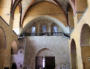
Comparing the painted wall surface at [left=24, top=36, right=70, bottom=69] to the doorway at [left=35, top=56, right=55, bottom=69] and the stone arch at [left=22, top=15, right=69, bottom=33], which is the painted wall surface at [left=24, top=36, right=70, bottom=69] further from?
the doorway at [left=35, top=56, right=55, bottom=69]

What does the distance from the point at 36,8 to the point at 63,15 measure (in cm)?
351

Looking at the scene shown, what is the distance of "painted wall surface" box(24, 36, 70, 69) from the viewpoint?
15.3 meters

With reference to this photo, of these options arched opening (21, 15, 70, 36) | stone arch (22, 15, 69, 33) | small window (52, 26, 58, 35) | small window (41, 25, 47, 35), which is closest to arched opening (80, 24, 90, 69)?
stone arch (22, 15, 69, 33)

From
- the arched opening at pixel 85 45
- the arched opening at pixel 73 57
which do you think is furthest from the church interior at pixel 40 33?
the arched opening at pixel 85 45

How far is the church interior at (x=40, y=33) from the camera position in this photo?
45.7ft

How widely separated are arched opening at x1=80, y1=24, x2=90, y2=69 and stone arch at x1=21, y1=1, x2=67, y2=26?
6676 mm

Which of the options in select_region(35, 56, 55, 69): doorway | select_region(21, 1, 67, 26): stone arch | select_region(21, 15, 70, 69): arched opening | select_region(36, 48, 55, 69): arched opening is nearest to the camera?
select_region(21, 15, 70, 69): arched opening

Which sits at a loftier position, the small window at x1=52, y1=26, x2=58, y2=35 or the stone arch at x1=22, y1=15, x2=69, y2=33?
→ the stone arch at x1=22, y1=15, x2=69, y2=33

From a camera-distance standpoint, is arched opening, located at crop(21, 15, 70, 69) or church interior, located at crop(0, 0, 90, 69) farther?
arched opening, located at crop(21, 15, 70, 69)

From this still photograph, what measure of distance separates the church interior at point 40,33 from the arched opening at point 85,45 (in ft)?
9.06

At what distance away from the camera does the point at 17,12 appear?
53.2 ft

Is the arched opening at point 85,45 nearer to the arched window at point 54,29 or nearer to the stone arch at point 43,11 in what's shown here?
the stone arch at point 43,11

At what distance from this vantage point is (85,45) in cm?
1009

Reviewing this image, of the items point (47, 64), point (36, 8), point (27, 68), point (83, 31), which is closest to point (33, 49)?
point (27, 68)
